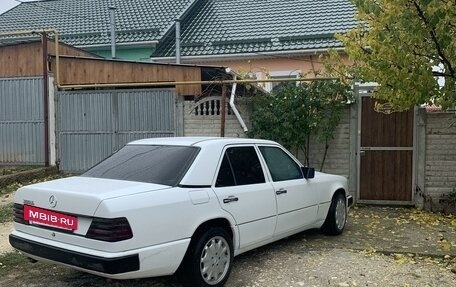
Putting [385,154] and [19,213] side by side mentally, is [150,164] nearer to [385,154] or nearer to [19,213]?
[19,213]

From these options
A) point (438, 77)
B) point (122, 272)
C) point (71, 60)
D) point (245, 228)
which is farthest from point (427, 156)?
point (71, 60)

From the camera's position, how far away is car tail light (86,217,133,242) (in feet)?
12.9

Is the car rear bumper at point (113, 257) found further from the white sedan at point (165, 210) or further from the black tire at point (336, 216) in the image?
the black tire at point (336, 216)

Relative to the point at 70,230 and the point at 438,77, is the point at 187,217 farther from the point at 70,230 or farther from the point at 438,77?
the point at 438,77

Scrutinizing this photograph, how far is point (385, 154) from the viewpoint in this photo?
367 inches

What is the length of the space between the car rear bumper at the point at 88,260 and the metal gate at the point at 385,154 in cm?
647

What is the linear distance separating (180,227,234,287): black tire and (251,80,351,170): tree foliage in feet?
15.4

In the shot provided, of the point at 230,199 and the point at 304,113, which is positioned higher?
→ the point at 304,113

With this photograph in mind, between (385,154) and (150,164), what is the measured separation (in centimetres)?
583

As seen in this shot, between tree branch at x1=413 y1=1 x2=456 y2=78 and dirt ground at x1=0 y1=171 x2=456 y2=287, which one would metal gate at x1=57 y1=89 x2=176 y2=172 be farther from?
tree branch at x1=413 y1=1 x2=456 y2=78

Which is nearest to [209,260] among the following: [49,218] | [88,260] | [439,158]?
[88,260]

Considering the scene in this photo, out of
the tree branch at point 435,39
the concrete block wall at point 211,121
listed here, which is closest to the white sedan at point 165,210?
the tree branch at point 435,39

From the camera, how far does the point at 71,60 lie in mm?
11945

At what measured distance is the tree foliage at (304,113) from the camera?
922 centimetres
